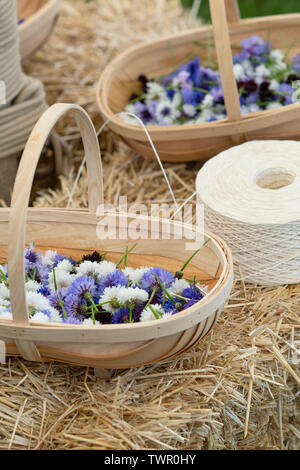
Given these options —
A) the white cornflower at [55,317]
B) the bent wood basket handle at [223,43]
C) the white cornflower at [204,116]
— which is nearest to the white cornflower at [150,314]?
the white cornflower at [55,317]

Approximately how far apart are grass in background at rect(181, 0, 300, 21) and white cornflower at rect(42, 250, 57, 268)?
1999 millimetres

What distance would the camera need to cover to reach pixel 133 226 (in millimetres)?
1271

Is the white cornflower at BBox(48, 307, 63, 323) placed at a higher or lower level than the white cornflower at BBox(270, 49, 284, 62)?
lower

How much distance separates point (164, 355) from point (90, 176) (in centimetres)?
40

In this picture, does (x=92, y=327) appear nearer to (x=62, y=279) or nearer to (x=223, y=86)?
(x=62, y=279)

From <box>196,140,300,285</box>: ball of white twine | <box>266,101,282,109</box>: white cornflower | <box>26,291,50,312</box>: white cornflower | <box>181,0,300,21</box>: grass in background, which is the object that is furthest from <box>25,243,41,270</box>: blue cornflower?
<box>181,0,300,21</box>: grass in background

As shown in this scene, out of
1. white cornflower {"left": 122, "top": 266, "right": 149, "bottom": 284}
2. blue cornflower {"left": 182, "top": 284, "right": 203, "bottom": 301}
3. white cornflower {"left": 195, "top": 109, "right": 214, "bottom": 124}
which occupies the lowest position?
blue cornflower {"left": 182, "top": 284, "right": 203, "bottom": 301}

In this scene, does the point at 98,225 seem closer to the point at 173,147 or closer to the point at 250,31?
the point at 173,147

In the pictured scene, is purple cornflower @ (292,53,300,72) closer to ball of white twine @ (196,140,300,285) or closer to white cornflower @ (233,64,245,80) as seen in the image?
white cornflower @ (233,64,245,80)

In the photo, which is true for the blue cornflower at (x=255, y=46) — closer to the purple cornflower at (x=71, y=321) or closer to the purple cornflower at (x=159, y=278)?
the purple cornflower at (x=159, y=278)

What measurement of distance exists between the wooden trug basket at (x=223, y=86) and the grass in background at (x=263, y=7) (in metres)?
1.07

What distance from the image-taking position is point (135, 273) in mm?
1207

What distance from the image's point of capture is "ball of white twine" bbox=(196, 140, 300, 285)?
49.8 inches

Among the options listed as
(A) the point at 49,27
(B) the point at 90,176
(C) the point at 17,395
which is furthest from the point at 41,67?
(C) the point at 17,395
